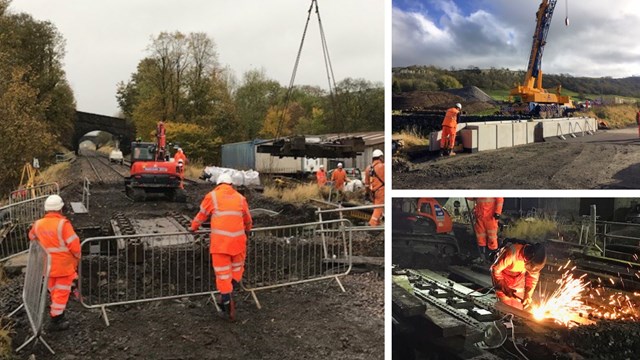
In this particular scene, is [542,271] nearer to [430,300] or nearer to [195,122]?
[430,300]

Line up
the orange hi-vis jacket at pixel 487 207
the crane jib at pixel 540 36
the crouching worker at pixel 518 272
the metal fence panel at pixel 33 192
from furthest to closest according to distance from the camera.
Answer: the metal fence panel at pixel 33 192
the crouching worker at pixel 518 272
the orange hi-vis jacket at pixel 487 207
the crane jib at pixel 540 36

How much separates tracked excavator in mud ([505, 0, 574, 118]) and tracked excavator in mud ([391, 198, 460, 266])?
0.83m

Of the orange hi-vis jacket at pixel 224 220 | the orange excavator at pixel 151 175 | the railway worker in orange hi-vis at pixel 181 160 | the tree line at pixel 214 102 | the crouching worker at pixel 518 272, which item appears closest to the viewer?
the crouching worker at pixel 518 272

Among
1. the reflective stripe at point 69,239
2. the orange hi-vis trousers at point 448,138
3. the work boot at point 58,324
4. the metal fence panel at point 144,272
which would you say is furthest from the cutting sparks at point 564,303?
the work boot at point 58,324

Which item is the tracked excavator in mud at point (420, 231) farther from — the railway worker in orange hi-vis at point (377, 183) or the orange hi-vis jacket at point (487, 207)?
the railway worker in orange hi-vis at point (377, 183)

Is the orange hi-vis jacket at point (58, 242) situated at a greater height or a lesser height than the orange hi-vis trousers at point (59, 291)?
greater

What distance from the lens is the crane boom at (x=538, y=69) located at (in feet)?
9.15

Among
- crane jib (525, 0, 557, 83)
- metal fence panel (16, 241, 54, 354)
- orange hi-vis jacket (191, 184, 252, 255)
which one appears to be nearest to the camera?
crane jib (525, 0, 557, 83)

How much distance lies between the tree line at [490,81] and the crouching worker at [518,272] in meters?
1.05

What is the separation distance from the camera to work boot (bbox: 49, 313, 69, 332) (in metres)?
3.50

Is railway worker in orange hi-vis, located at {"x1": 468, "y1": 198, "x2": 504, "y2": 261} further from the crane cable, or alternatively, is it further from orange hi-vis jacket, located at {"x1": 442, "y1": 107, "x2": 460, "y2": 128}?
the crane cable

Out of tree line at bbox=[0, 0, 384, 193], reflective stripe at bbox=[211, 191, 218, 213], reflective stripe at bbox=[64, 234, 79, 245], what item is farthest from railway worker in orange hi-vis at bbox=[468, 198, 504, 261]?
reflective stripe at bbox=[64, 234, 79, 245]

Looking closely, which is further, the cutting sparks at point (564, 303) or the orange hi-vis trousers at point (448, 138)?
the cutting sparks at point (564, 303)

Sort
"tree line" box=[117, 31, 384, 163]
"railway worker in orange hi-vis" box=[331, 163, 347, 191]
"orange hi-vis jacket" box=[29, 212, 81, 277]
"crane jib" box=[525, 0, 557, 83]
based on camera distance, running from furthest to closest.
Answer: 1. "railway worker in orange hi-vis" box=[331, 163, 347, 191]
2. "tree line" box=[117, 31, 384, 163]
3. "orange hi-vis jacket" box=[29, 212, 81, 277]
4. "crane jib" box=[525, 0, 557, 83]
